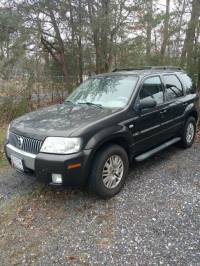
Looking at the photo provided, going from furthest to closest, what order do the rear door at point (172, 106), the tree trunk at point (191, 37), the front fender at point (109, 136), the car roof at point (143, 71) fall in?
the tree trunk at point (191, 37)
the rear door at point (172, 106)
the car roof at point (143, 71)
the front fender at point (109, 136)

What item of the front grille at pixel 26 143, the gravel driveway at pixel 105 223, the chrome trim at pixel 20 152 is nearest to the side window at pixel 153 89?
the gravel driveway at pixel 105 223

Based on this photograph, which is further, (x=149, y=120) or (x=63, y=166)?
(x=149, y=120)

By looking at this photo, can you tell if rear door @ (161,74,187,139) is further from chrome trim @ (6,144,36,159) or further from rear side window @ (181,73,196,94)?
chrome trim @ (6,144,36,159)

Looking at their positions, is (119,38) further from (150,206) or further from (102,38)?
(150,206)

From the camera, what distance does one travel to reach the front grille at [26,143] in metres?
3.31

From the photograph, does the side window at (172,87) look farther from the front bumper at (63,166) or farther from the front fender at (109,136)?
the front bumper at (63,166)

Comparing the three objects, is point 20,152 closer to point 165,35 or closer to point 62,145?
point 62,145

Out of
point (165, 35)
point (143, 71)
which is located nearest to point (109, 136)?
point (143, 71)

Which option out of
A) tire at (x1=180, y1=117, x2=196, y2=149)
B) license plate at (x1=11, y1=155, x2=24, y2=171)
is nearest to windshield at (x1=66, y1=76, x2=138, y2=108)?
license plate at (x1=11, y1=155, x2=24, y2=171)

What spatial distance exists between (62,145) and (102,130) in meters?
0.59

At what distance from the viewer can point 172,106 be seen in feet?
15.9

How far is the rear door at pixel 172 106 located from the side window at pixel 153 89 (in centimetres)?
15

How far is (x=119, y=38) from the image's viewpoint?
30.5 feet

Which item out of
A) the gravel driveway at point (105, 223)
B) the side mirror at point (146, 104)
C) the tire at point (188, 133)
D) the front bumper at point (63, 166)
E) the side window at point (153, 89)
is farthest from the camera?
the tire at point (188, 133)
